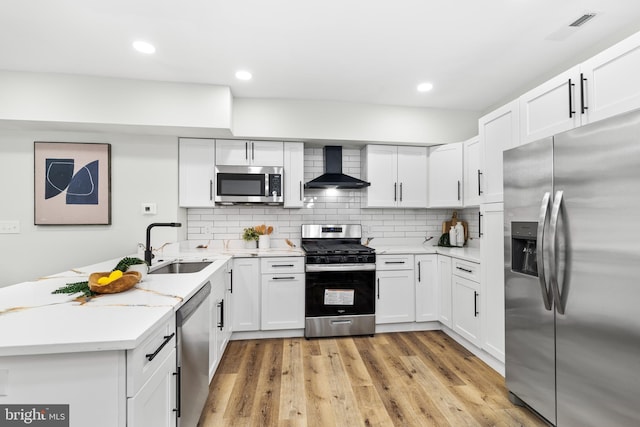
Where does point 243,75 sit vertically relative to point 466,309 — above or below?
above

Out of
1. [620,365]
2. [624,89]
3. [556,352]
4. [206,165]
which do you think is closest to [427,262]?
[556,352]

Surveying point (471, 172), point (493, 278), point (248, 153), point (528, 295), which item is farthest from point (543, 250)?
point (248, 153)

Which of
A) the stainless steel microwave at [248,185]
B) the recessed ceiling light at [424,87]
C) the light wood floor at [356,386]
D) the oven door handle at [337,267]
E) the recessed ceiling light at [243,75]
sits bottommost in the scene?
the light wood floor at [356,386]

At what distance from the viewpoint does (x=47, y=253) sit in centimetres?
309

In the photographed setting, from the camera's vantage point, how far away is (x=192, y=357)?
1.65m

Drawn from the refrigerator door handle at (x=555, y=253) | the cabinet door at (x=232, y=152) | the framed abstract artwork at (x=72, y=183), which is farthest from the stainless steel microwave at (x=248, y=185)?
the refrigerator door handle at (x=555, y=253)

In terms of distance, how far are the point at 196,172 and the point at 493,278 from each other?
307 cm

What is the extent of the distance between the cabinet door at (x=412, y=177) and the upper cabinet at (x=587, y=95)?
162 centimetres

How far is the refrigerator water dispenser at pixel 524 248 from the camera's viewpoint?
189 centimetres

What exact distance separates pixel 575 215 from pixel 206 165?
3204 millimetres

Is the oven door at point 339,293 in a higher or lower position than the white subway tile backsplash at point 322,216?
lower

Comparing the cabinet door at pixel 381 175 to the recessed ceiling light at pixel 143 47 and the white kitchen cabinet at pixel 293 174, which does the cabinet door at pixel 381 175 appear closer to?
the white kitchen cabinet at pixel 293 174

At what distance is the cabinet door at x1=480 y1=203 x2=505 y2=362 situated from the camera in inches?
93.0

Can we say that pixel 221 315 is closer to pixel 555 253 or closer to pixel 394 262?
pixel 394 262
